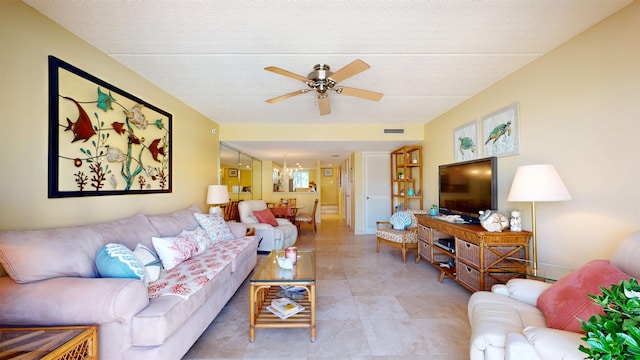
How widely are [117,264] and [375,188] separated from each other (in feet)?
17.5

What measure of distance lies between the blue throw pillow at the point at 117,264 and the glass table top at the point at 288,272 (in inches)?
31.3

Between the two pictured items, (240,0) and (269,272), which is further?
(269,272)

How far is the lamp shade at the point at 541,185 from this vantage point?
186 centimetres

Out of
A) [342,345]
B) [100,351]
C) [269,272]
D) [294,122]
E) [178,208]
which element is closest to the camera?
[100,351]

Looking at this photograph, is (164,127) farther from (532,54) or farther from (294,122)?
(532,54)

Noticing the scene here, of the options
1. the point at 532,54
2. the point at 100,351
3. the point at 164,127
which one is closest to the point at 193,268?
the point at 100,351

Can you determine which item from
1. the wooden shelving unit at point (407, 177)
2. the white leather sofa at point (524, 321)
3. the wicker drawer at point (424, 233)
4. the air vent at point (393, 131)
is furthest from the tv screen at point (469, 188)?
the air vent at point (393, 131)

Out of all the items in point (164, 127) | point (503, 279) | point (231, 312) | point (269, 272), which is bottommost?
point (231, 312)

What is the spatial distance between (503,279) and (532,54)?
7.14 ft

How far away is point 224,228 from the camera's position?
3244 millimetres

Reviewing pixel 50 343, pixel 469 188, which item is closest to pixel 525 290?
pixel 469 188

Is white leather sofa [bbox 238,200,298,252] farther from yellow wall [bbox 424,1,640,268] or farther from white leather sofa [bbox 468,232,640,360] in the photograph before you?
yellow wall [bbox 424,1,640,268]

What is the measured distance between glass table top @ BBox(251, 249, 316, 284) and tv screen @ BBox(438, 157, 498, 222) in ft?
6.62

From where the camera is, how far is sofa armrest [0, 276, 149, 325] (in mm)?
1285
